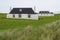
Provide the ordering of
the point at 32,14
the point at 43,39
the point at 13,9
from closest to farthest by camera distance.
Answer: the point at 43,39, the point at 32,14, the point at 13,9

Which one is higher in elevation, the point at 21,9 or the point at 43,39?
the point at 43,39

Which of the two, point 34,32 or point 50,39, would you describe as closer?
point 50,39

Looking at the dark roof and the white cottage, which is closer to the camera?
the white cottage

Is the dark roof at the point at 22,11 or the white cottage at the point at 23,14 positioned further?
the dark roof at the point at 22,11

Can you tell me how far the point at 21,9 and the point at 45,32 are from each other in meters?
59.3

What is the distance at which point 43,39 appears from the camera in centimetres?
1155

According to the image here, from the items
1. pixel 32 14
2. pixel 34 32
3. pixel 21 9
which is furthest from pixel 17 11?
pixel 34 32

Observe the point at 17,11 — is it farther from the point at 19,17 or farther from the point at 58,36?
the point at 58,36

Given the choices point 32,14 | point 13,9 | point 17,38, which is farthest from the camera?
point 13,9

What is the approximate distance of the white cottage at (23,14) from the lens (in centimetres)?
6731

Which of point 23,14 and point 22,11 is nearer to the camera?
point 23,14

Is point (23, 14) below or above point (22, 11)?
below

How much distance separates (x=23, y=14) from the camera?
6894 cm

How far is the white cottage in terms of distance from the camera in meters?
67.3
